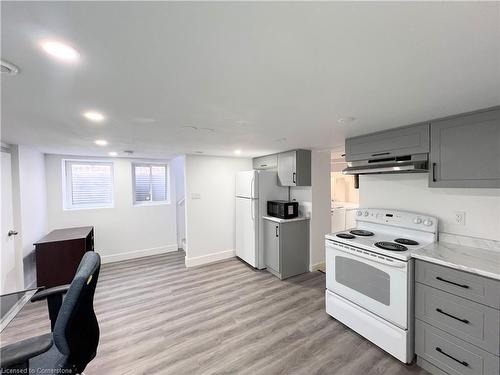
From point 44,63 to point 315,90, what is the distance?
1.35m

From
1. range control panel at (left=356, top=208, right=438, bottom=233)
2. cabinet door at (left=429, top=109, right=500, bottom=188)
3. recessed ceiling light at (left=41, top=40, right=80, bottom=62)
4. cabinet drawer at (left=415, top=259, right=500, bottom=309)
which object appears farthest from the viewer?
range control panel at (left=356, top=208, right=438, bottom=233)

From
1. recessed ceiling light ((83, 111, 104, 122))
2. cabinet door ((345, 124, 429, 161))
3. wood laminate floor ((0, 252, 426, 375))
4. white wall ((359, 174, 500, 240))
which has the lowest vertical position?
wood laminate floor ((0, 252, 426, 375))

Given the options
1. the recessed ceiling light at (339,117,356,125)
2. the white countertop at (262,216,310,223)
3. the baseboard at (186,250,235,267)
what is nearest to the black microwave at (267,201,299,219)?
the white countertop at (262,216,310,223)

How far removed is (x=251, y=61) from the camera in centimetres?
95

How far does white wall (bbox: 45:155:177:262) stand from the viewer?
12.5 ft

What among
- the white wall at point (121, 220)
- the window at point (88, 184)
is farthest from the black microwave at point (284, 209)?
the window at point (88, 184)

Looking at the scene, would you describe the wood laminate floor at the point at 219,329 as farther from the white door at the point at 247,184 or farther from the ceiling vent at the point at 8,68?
the ceiling vent at the point at 8,68

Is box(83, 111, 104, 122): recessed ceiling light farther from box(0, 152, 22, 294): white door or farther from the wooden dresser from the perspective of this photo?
the wooden dresser

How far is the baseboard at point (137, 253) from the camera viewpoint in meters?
4.17

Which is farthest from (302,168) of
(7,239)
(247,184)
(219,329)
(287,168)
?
(7,239)

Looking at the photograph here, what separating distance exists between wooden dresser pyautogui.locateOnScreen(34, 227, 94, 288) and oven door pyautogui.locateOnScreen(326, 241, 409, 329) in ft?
11.8

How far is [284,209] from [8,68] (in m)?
3.17

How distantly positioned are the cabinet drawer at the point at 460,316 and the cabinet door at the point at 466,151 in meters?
0.92

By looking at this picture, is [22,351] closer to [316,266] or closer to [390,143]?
[390,143]
